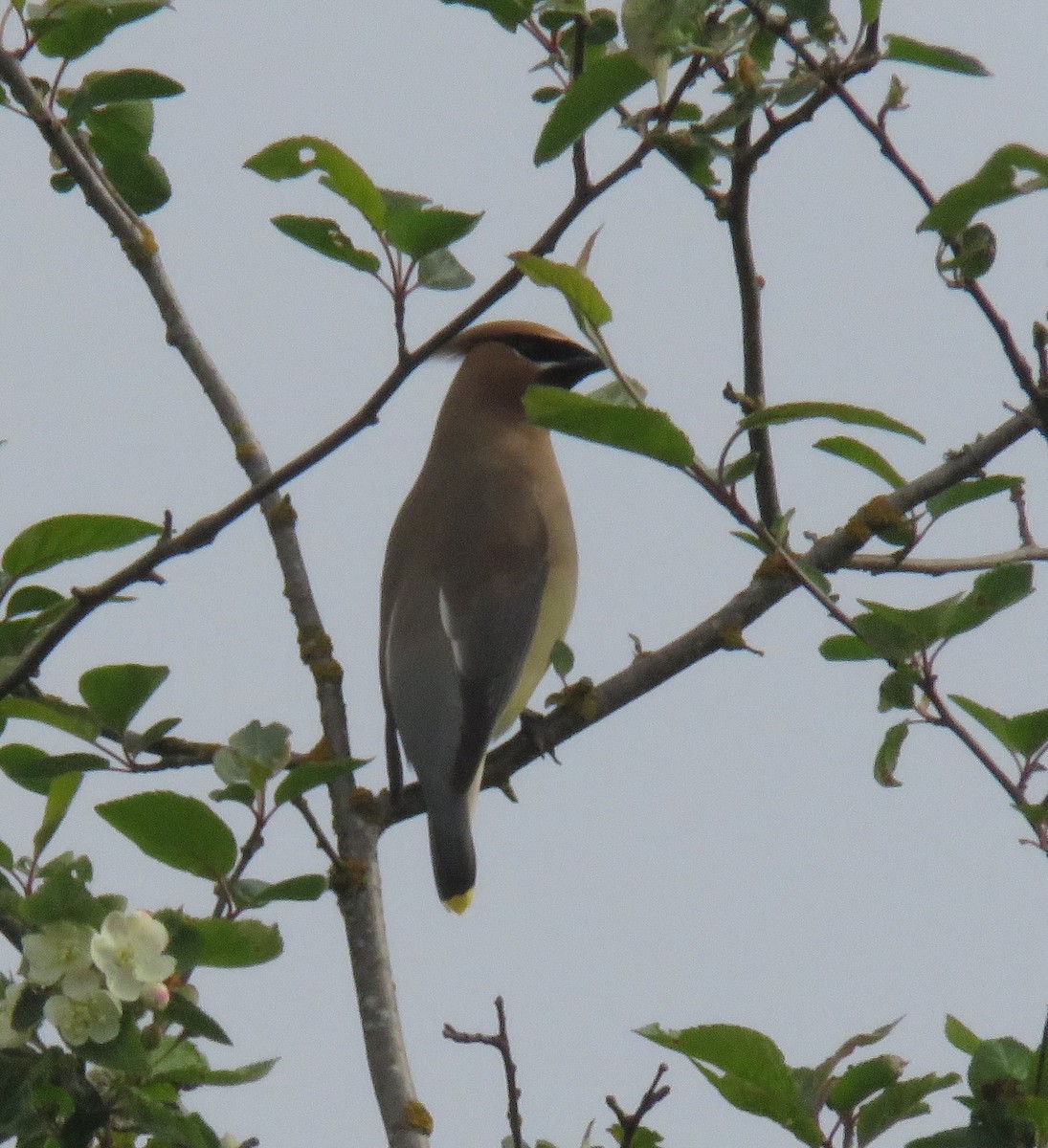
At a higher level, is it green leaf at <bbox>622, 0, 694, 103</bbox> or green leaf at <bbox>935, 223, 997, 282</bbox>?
green leaf at <bbox>622, 0, 694, 103</bbox>

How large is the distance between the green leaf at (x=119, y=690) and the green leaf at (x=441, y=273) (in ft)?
1.73

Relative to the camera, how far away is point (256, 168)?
2.34m

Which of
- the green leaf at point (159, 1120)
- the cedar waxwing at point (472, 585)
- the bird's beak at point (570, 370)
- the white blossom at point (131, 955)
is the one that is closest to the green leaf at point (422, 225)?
the white blossom at point (131, 955)

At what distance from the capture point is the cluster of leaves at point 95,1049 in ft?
6.37

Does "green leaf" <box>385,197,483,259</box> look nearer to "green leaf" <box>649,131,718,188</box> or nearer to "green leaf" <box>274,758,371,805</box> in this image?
"green leaf" <box>649,131,718,188</box>

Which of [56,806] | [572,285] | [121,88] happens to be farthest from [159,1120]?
[121,88]

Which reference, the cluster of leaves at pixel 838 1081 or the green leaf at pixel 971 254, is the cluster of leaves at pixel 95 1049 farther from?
the green leaf at pixel 971 254

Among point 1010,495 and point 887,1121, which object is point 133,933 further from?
point 1010,495

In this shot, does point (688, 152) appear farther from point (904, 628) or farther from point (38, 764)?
point (38, 764)

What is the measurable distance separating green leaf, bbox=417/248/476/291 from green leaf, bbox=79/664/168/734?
20.7 inches

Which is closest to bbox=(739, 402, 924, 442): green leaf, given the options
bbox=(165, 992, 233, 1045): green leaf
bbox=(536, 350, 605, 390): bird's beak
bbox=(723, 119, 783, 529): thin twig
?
bbox=(723, 119, 783, 529): thin twig

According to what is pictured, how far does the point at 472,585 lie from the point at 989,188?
2443 millimetres

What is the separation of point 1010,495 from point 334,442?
0.98 metres

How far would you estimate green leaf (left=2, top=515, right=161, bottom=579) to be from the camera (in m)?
2.31
